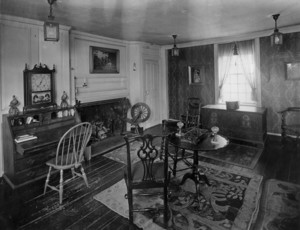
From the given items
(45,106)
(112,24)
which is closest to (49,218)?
(45,106)

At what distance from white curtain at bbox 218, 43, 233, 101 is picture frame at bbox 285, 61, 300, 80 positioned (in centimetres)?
129

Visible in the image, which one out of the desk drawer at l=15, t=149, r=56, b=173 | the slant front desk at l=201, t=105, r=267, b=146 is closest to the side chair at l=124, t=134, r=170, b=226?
the desk drawer at l=15, t=149, r=56, b=173

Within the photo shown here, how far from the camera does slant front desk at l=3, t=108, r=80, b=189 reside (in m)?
2.77

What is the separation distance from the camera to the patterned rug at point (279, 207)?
2.09 metres

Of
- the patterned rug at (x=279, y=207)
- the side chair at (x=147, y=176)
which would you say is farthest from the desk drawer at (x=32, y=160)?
the patterned rug at (x=279, y=207)

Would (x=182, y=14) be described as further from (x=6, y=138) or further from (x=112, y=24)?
(x=6, y=138)

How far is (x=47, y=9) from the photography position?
113 inches

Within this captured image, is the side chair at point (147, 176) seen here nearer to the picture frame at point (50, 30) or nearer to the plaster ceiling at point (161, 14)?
the picture frame at point (50, 30)

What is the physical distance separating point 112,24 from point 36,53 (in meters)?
1.43

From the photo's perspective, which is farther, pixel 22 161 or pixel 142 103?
pixel 142 103

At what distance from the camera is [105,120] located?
5.04 metres

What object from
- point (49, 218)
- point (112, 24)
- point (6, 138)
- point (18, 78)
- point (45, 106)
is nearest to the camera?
point (49, 218)

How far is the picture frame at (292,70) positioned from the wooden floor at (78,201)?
1.86 m

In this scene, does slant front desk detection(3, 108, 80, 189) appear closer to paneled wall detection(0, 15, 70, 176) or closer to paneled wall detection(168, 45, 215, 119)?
paneled wall detection(0, 15, 70, 176)
